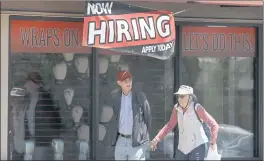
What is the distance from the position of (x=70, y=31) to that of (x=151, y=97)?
1.80 meters

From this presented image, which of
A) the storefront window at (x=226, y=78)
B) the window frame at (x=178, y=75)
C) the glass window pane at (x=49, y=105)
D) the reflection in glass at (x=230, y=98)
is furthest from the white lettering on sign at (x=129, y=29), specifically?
the reflection in glass at (x=230, y=98)

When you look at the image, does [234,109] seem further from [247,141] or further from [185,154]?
[185,154]

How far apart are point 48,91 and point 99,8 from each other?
2.34 metres

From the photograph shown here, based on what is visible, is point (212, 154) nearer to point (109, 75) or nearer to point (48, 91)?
point (109, 75)

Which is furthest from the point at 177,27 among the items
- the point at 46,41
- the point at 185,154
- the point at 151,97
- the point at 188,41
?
the point at 185,154

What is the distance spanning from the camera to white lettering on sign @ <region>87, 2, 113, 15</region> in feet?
24.4

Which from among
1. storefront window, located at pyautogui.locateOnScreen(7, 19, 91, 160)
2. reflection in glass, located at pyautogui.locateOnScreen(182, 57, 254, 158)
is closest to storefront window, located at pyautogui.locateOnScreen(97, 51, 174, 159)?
storefront window, located at pyautogui.locateOnScreen(7, 19, 91, 160)

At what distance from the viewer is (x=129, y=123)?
8.08 meters

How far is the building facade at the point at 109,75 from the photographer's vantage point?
9.08 m

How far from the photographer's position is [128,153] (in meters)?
7.95

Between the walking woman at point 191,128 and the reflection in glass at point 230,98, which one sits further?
the reflection in glass at point 230,98

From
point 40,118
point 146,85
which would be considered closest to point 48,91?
point 40,118

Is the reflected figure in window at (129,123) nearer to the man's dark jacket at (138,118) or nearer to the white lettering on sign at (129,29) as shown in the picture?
the man's dark jacket at (138,118)

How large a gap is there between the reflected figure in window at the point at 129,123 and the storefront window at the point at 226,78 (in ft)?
6.16
